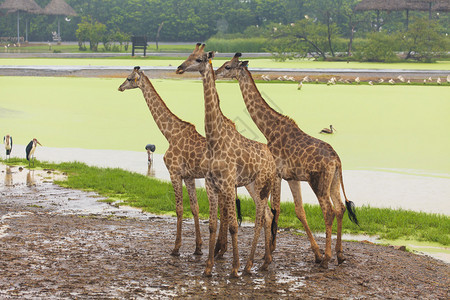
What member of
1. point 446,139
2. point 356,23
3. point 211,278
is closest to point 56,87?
point 446,139

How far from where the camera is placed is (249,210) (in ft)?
34.3

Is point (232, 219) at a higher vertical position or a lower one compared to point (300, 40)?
lower

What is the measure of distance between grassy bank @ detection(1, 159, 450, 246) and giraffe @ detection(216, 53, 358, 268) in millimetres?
1612

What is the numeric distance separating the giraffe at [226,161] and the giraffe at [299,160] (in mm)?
383

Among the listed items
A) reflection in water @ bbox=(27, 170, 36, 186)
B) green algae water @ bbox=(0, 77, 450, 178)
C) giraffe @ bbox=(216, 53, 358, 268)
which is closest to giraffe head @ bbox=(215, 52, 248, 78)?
giraffe @ bbox=(216, 53, 358, 268)

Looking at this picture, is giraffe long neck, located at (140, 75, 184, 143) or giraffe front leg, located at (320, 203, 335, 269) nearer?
giraffe front leg, located at (320, 203, 335, 269)

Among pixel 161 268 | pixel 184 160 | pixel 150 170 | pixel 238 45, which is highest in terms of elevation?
pixel 238 45

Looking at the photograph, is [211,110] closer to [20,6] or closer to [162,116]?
[162,116]

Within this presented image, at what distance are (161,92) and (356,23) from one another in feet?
86.8

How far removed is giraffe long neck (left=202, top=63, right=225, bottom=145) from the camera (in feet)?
22.8

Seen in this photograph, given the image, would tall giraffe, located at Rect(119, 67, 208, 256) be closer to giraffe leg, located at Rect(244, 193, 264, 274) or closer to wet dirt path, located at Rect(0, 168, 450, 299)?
wet dirt path, located at Rect(0, 168, 450, 299)

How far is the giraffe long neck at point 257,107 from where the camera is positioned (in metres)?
7.87

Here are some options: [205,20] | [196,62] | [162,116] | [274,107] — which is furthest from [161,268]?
[205,20]

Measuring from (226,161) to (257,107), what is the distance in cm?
119
